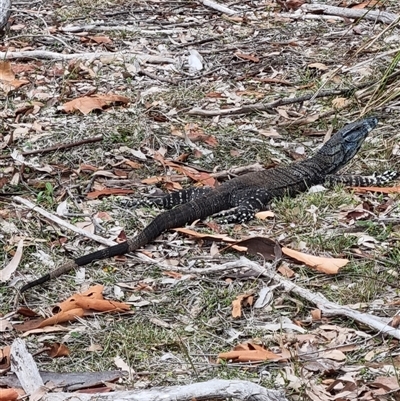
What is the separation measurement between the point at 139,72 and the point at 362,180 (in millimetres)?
2793

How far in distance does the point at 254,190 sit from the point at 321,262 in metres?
1.23

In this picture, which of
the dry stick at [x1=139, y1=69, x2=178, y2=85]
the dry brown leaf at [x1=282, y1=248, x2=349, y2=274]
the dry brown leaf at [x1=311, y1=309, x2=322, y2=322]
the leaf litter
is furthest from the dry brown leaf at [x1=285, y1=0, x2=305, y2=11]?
the dry brown leaf at [x1=311, y1=309, x2=322, y2=322]

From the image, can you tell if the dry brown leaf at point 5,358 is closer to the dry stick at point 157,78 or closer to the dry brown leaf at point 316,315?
the dry brown leaf at point 316,315

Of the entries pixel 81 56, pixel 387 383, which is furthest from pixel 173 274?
pixel 81 56

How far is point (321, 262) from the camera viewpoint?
4.34 m

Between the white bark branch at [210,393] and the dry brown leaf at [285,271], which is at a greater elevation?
the white bark branch at [210,393]

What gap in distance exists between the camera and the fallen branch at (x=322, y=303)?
Answer: 3.71 m

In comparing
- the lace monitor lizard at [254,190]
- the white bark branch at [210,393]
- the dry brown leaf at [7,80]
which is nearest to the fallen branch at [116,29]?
the dry brown leaf at [7,80]

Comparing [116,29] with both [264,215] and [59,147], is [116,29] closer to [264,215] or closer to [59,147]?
[59,147]

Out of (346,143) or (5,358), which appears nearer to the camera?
(5,358)

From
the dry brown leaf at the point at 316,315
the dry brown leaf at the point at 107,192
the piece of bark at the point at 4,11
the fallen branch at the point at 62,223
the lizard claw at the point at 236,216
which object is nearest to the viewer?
the dry brown leaf at the point at 316,315

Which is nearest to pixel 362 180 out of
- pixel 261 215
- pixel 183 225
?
pixel 261 215

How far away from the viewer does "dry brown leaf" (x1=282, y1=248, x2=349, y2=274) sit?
4.28m

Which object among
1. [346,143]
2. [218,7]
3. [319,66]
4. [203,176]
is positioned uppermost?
[218,7]
